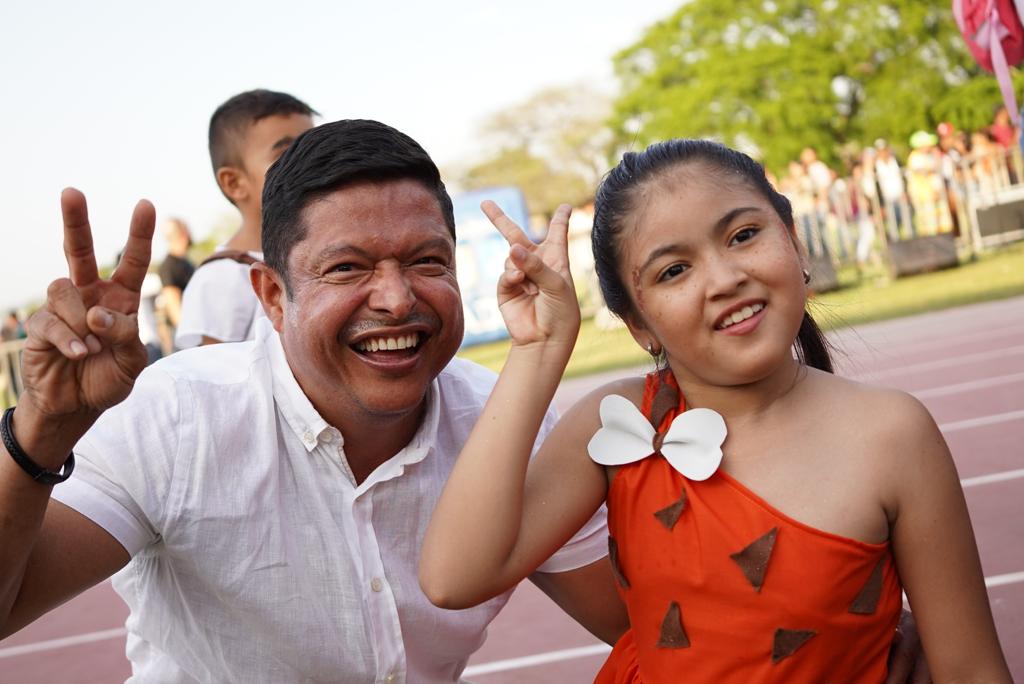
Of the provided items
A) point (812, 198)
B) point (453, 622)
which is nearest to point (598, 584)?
point (453, 622)

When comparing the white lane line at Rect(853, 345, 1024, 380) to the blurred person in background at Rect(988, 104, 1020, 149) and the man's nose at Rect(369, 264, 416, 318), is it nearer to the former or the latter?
the man's nose at Rect(369, 264, 416, 318)

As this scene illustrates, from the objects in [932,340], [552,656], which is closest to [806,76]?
[932,340]

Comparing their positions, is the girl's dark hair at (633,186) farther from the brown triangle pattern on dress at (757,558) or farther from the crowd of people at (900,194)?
the crowd of people at (900,194)

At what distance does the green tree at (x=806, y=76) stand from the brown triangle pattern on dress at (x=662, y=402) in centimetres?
3594

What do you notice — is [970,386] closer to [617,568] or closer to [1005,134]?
[617,568]

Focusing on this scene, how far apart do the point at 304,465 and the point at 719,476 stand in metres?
0.86

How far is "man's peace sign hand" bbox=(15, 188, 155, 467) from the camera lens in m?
1.90

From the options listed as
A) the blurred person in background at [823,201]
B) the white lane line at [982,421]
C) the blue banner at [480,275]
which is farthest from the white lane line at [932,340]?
the blue banner at [480,275]

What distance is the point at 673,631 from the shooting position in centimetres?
211

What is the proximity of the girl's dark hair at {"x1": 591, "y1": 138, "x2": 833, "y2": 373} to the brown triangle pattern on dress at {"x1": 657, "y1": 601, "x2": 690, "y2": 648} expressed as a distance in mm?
580

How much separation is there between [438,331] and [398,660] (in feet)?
2.24

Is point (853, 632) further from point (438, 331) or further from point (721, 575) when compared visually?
point (438, 331)

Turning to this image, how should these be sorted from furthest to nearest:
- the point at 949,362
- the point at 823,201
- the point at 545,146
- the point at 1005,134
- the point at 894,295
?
the point at 545,146 < the point at 1005,134 < the point at 823,201 < the point at 894,295 < the point at 949,362

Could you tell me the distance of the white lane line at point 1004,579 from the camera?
4.30 meters
